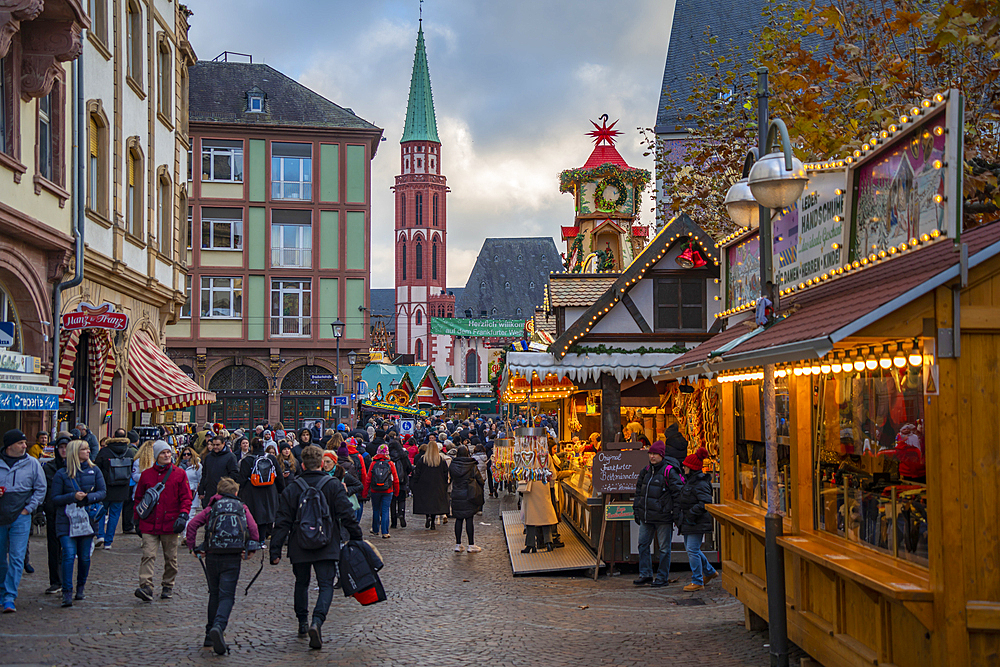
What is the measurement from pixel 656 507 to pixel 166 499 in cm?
585

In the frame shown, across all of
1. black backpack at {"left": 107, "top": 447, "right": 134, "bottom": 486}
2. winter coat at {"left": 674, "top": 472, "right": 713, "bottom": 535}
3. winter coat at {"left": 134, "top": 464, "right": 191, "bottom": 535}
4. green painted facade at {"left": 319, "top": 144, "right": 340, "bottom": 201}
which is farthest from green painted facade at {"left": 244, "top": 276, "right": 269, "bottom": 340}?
winter coat at {"left": 674, "top": 472, "right": 713, "bottom": 535}

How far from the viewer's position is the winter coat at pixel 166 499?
11.0 m

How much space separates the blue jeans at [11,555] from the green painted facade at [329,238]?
36537 millimetres

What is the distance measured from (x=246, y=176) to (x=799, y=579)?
41.4m

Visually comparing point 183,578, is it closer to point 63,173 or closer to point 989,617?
point 63,173

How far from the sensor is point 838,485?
789 centimetres

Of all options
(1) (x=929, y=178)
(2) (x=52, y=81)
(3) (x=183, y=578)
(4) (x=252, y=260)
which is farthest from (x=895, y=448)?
(4) (x=252, y=260)

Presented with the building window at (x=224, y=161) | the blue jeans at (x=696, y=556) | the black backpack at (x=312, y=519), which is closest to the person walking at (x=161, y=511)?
the black backpack at (x=312, y=519)

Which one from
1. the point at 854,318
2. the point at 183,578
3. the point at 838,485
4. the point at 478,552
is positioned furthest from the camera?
the point at 478,552

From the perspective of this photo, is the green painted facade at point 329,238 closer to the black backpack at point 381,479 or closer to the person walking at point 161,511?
the black backpack at point 381,479

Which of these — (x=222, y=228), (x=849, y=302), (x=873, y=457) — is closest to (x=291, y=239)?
(x=222, y=228)

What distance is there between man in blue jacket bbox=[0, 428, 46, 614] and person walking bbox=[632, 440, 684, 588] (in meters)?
6.95

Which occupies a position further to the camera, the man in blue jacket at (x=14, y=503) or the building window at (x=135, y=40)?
the building window at (x=135, y=40)

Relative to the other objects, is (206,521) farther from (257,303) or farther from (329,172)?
(329,172)
